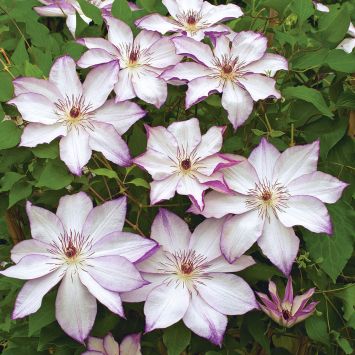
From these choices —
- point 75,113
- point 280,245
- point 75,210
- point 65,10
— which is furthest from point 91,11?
point 280,245

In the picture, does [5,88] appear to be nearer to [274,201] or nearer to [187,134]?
[187,134]

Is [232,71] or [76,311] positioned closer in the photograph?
[76,311]

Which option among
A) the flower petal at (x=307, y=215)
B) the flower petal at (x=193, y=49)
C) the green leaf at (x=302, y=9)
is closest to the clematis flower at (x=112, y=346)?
the flower petal at (x=307, y=215)

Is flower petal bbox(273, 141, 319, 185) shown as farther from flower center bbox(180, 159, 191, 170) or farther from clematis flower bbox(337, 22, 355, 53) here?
clematis flower bbox(337, 22, 355, 53)

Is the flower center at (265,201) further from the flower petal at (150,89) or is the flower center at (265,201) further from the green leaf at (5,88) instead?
the green leaf at (5,88)

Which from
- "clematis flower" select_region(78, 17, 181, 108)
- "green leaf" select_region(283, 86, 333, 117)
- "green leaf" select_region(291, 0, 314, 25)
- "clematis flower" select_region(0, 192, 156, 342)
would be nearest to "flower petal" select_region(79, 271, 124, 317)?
"clematis flower" select_region(0, 192, 156, 342)

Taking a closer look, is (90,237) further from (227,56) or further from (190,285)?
(227,56)
